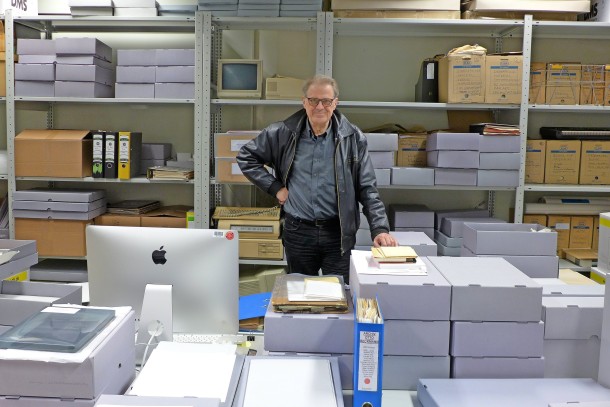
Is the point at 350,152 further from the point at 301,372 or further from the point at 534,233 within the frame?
the point at 301,372

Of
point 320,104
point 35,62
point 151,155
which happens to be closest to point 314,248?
point 320,104

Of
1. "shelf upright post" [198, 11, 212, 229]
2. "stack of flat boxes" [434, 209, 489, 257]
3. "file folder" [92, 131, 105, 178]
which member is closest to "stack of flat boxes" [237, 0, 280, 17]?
"shelf upright post" [198, 11, 212, 229]

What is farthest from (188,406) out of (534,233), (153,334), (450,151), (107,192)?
(107,192)

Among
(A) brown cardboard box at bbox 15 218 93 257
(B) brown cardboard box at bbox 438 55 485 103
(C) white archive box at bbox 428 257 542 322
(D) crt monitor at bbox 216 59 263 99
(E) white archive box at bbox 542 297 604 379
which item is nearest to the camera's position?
(C) white archive box at bbox 428 257 542 322

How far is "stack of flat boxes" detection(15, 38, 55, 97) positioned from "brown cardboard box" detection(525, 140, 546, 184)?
280cm

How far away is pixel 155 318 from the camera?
1.47m

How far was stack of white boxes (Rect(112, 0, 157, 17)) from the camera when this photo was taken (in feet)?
10.6

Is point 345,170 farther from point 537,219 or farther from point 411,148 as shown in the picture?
point 537,219

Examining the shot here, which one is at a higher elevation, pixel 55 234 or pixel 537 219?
pixel 537 219

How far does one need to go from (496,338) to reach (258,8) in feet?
7.90

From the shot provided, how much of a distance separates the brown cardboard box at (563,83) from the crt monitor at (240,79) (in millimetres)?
1655

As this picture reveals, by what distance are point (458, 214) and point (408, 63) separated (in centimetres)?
102

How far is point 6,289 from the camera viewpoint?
1767mm

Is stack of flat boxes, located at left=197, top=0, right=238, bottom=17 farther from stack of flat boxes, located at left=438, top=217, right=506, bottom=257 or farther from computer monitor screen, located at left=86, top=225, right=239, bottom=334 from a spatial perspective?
computer monitor screen, located at left=86, top=225, right=239, bottom=334
